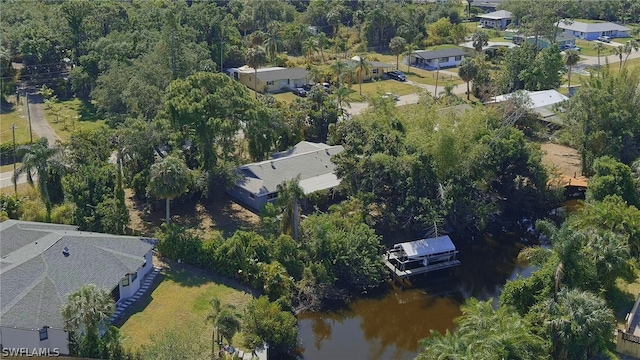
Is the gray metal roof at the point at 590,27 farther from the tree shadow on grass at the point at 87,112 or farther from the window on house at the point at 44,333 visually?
the window on house at the point at 44,333

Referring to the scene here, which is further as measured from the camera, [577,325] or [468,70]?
[468,70]

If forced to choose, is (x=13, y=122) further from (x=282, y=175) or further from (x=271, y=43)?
(x=271, y=43)

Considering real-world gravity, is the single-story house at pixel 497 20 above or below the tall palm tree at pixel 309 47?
above

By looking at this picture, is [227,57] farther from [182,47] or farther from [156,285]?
[156,285]

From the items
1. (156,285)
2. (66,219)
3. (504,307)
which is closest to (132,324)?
(156,285)

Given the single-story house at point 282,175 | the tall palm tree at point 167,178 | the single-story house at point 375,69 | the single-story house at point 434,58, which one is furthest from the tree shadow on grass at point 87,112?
the single-story house at point 434,58

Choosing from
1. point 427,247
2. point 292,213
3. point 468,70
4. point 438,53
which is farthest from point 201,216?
point 438,53
